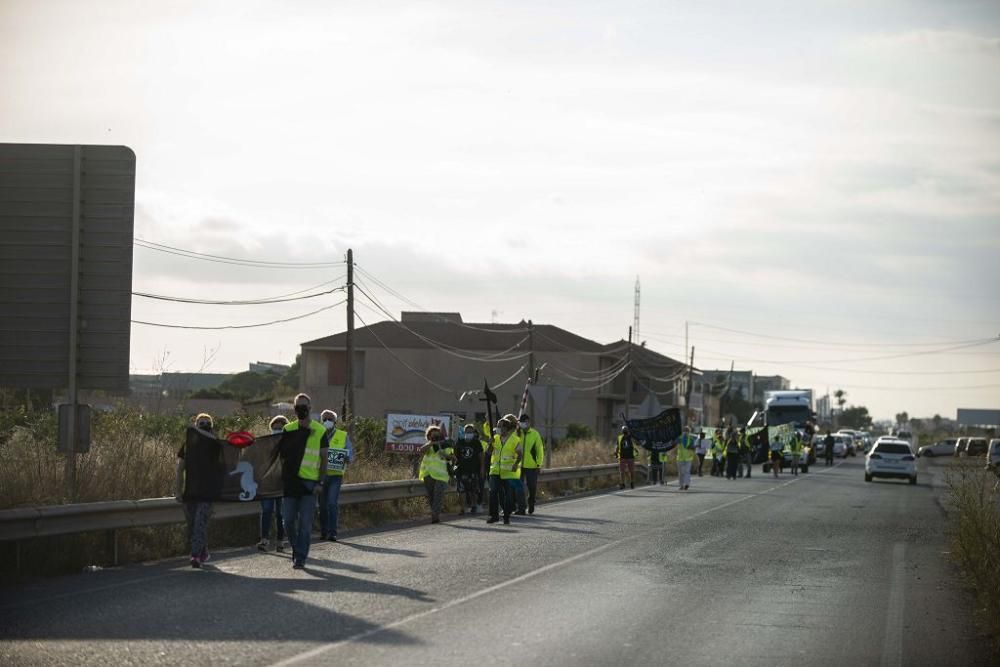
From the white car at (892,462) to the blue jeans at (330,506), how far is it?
31.3 m

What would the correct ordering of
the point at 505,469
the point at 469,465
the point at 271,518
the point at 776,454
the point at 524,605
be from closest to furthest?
the point at 524,605
the point at 271,518
the point at 505,469
the point at 469,465
the point at 776,454

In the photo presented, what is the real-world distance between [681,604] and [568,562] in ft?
12.2

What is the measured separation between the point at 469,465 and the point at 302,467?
1075 centimetres

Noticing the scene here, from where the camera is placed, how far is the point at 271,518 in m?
17.8

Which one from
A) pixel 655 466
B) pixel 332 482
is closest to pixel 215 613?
pixel 332 482

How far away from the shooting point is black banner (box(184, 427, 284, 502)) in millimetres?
15258

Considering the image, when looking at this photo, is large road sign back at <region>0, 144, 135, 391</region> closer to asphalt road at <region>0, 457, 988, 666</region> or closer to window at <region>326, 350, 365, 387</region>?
asphalt road at <region>0, 457, 988, 666</region>

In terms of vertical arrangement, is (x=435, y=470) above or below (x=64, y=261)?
below

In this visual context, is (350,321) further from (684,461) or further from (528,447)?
(528,447)

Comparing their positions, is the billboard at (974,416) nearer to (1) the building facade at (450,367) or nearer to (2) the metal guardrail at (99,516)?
(1) the building facade at (450,367)

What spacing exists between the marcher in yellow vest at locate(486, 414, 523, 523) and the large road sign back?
7.46 meters

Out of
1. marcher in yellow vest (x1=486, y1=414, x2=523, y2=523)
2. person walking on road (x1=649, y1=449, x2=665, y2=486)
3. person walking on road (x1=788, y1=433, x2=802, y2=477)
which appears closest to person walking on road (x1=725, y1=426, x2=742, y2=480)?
person walking on road (x1=649, y1=449, x2=665, y2=486)

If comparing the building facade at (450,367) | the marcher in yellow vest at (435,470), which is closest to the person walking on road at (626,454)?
the marcher in yellow vest at (435,470)

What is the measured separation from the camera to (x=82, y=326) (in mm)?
17922
